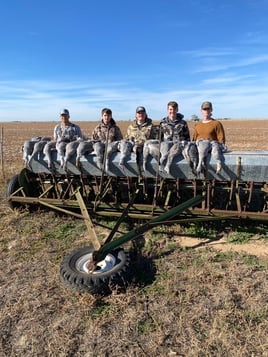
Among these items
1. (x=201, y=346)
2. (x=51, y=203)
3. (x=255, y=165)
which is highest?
(x=255, y=165)

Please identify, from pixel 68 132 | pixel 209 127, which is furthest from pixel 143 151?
pixel 68 132

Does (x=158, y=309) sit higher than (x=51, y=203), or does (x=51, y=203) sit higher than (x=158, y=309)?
(x=51, y=203)

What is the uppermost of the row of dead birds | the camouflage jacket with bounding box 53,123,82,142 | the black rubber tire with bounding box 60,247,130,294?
the camouflage jacket with bounding box 53,123,82,142

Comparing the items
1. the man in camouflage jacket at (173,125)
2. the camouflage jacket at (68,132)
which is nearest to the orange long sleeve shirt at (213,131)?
the man in camouflage jacket at (173,125)

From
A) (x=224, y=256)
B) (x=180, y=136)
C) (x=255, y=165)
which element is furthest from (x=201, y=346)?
(x=180, y=136)

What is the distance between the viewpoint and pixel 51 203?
21.5 feet

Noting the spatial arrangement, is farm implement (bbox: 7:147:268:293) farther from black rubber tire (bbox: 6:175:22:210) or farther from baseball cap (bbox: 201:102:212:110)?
baseball cap (bbox: 201:102:212:110)

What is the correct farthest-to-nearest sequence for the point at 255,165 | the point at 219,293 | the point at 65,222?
the point at 65,222 → the point at 255,165 → the point at 219,293

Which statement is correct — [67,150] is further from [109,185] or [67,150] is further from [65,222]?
[65,222]

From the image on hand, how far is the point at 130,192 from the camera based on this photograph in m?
6.53

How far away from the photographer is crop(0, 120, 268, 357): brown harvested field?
3309 millimetres

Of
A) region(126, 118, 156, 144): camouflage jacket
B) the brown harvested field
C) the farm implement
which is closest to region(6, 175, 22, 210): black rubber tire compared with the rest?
the farm implement

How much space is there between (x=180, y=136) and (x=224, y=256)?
2.84 m

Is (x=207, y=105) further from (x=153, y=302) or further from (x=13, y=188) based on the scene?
(x=13, y=188)
